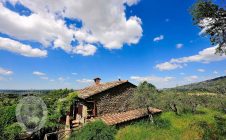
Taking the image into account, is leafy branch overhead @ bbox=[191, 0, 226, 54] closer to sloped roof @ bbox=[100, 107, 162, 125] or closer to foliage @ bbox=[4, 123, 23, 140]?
sloped roof @ bbox=[100, 107, 162, 125]

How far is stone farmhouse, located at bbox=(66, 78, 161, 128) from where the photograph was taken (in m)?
22.3

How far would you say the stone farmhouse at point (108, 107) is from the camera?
22336 millimetres

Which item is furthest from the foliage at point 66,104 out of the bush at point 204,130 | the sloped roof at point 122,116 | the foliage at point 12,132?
the bush at point 204,130

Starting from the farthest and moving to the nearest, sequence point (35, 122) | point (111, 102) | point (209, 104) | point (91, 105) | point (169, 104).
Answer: point (209, 104)
point (169, 104)
point (111, 102)
point (91, 105)
point (35, 122)

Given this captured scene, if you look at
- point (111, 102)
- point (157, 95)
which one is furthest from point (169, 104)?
point (111, 102)

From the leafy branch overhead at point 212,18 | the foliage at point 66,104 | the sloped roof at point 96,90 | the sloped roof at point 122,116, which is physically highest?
the leafy branch overhead at point 212,18

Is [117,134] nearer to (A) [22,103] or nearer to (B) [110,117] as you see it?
(B) [110,117]

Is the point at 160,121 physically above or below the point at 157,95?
below

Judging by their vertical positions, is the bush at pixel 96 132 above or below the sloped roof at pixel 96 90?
below

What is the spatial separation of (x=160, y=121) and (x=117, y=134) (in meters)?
6.17

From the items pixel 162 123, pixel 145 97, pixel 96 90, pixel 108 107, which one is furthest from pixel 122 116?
pixel 162 123

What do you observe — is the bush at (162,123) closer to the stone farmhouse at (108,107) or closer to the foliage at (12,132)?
the stone farmhouse at (108,107)

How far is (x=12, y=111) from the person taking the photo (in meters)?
24.0

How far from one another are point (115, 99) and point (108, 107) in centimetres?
A: 156
